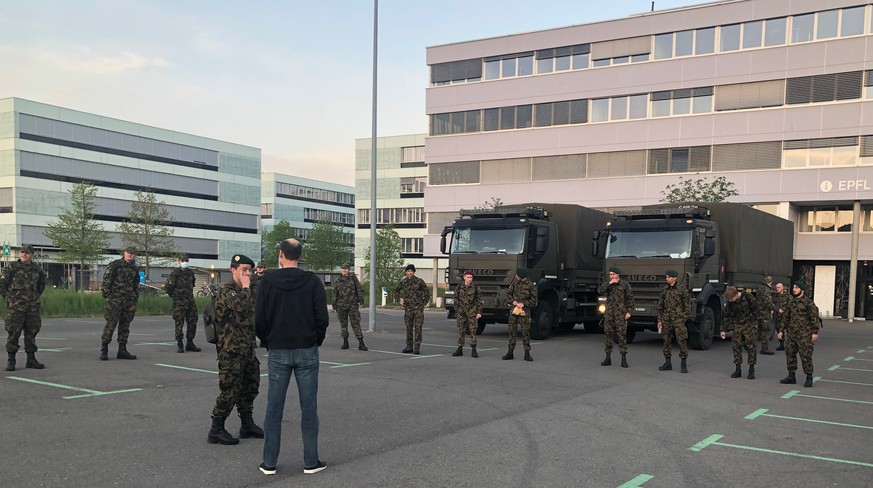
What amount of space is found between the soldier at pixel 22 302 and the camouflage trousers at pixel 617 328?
998cm

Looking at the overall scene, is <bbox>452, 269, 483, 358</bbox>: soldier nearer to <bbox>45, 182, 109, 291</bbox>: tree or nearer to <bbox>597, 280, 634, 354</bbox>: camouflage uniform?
<bbox>597, 280, 634, 354</bbox>: camouflage uniform

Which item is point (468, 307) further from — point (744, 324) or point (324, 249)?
point (324, 249)

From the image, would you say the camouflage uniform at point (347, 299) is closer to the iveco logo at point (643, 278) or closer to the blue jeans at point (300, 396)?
the iveco logo at point (643, 278)

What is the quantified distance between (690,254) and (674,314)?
359cm

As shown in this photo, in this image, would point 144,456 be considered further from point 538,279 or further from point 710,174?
point 710,174

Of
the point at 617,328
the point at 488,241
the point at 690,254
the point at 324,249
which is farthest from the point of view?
the point at 324,249

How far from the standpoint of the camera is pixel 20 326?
10672 mm

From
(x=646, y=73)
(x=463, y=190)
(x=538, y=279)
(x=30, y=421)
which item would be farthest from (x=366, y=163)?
(x=30, y=421)

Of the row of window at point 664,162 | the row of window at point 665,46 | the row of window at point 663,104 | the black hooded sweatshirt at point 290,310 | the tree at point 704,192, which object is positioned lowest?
the black hooded sweatshirt at point 290,310

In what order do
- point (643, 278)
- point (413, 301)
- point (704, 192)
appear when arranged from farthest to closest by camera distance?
point (704, 192)
point (643, 278)
point (413, 301)

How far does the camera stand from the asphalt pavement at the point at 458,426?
17.9 ft

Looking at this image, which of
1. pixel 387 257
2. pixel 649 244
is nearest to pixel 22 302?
pixel 649 244

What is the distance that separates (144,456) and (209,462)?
2.02 feet

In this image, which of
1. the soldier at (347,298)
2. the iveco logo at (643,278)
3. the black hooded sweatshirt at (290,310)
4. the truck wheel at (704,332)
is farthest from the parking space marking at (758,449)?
the truck wheel at (704,332)
